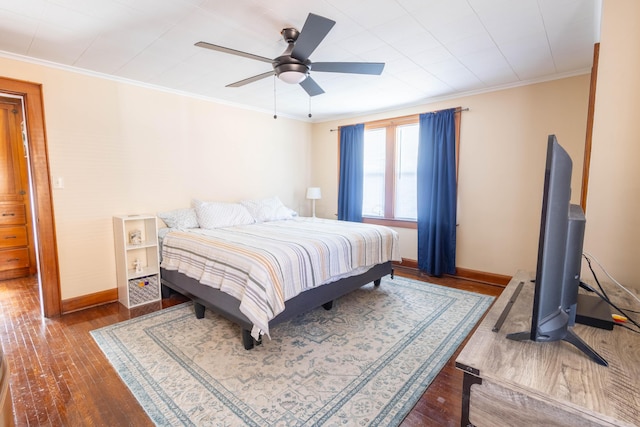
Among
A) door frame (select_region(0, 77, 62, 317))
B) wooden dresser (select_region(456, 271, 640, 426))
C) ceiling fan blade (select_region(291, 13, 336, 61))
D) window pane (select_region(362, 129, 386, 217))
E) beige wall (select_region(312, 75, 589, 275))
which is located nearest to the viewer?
wooden dresser (select_region(456, 271, 640, 426))

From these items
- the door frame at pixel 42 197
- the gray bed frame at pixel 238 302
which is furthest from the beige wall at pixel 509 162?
the door frame at pixel 42 197

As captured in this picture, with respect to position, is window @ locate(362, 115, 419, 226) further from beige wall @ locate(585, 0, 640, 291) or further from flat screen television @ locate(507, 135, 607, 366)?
flat screen television @ locate(507, 135, 607, 366)

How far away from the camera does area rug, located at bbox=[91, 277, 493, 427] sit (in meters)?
1.74

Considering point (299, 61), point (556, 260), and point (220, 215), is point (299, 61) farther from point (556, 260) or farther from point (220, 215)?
point (220, 215)

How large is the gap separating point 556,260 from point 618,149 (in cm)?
102

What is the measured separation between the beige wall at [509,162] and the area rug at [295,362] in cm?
91

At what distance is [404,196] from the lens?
4.64 m

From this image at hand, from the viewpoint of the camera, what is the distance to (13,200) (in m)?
4.15

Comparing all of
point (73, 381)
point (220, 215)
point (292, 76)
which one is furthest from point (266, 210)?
point (73, 381)

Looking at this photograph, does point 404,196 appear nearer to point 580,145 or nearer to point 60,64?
point 580,145

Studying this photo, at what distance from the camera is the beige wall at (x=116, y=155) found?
2.98 m

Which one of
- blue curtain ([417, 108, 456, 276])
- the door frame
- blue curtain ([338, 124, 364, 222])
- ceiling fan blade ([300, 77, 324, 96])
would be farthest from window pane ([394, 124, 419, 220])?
the door frame

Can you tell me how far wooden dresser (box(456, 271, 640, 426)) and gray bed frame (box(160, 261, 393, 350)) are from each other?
1.59 m

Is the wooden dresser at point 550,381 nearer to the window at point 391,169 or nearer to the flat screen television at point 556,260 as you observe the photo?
the flat screen television at point 556,260
